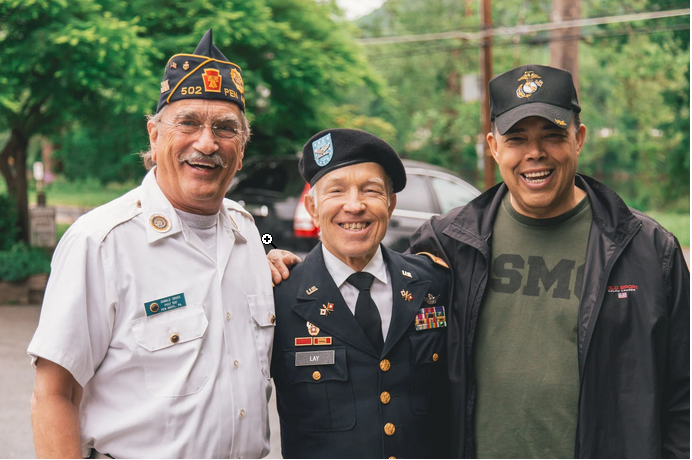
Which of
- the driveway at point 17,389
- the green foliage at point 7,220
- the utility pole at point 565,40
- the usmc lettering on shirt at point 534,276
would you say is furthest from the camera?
the utility pole at point 565,40

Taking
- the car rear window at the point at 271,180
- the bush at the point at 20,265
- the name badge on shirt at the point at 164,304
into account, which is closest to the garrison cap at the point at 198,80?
the name badge on shirt at the point at 164,304

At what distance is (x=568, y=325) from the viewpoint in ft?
7.90

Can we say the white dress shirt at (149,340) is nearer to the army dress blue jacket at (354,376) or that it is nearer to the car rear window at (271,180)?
the army dress blue jacket at (354,376)

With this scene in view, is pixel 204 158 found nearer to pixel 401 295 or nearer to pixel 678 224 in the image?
pixel 401 295

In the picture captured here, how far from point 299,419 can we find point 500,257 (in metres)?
0.97

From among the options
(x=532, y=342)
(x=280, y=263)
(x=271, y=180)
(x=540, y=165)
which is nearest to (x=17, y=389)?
(x=271, y=180)

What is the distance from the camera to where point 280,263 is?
8.68 feet

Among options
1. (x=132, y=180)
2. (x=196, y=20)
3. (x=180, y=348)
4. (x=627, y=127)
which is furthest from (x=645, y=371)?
(x=627, y=127)

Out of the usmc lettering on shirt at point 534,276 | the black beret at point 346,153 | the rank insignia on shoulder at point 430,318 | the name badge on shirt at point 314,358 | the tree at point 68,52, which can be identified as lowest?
the name badge on shirt at point 314,358

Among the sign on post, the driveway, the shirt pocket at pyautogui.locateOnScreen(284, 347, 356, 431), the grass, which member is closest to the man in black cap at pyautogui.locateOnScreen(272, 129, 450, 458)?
the shirt pocket at pyautogui.locateOnScreen(284, 347, 356, 431)

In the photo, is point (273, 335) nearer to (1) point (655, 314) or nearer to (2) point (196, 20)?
(1) point (655, 314)

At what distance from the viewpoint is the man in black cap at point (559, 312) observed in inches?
91.7

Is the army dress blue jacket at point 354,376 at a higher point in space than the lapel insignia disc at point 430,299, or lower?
lower

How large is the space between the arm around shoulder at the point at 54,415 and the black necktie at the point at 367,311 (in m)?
1.00
